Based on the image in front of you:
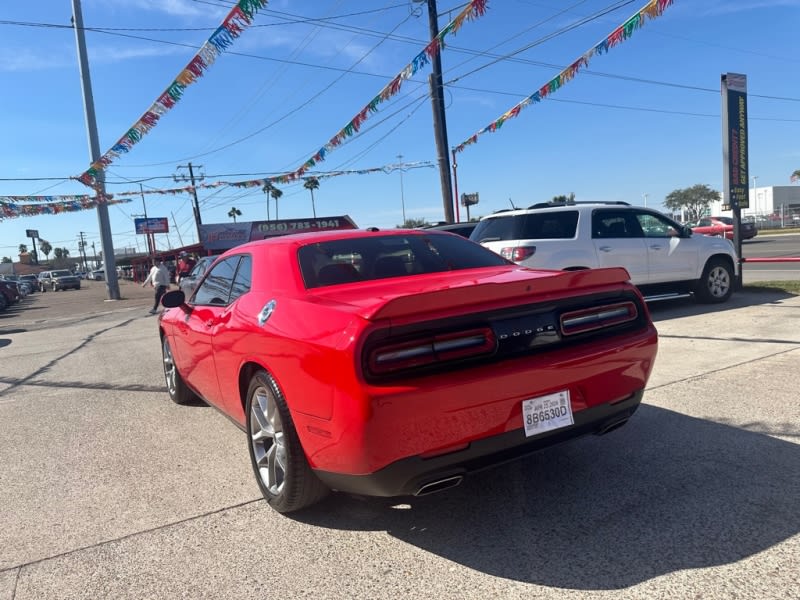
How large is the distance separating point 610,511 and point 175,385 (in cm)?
407

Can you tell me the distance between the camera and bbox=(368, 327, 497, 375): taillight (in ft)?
7.99

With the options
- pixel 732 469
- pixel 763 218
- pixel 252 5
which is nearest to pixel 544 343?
pixel 732 469

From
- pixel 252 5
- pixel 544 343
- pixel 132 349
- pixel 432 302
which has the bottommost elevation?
pixel 132 349

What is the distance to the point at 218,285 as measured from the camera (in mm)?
4371

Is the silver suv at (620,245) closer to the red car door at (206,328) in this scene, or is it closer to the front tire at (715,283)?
the front tire at (715,283)

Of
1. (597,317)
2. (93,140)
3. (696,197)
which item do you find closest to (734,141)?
(597,317)

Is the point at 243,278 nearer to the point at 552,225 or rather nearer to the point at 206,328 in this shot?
the point at 206,328

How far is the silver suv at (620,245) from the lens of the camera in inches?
336

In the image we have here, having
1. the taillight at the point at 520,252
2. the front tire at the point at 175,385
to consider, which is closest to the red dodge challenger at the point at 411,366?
the front tire at the point at 175,385

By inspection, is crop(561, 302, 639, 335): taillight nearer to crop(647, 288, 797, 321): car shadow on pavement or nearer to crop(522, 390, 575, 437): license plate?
crop(522, 390, 575, 437): license plate

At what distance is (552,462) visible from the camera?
3.54 m

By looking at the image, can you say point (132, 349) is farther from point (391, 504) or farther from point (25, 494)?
point (391, 504)

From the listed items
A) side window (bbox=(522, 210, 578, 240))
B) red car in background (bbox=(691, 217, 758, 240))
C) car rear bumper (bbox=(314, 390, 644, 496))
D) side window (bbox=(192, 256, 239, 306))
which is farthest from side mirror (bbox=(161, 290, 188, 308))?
red car in background (bbox=(691, 217, 758, 240))

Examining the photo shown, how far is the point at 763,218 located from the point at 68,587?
64759 mm
